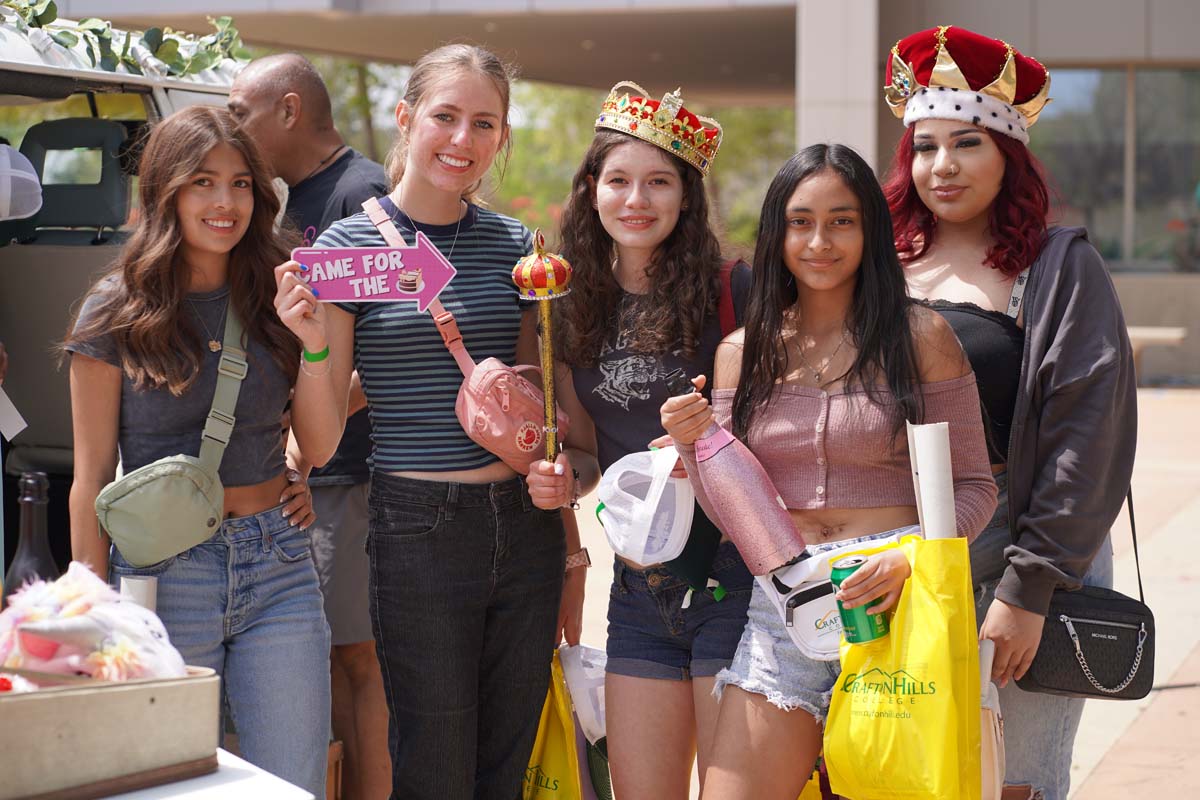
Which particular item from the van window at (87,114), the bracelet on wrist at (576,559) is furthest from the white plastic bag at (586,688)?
the van window at (87,114)

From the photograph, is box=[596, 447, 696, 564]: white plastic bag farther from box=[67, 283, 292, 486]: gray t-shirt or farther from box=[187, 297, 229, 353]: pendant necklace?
box=[187, 297, 229, 353]: pendant necklace

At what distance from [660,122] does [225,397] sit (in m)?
1.23

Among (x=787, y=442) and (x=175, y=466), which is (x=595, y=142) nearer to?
(x=787, y=442)

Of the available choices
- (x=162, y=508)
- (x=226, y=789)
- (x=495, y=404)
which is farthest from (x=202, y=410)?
A: (x=226, y=789)

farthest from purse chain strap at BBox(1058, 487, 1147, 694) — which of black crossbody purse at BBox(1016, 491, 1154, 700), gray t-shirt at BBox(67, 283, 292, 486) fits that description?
gray t-shirt at BBox(67, 283, 292, 486)

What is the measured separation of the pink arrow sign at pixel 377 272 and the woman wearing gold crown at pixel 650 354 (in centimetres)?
38

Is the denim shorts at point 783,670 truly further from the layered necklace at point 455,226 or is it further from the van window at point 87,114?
the van window at point 87,114

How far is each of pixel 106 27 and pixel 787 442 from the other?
2741 millimetres

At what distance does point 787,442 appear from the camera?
2.95 m

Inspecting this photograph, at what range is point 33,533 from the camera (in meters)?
3.08

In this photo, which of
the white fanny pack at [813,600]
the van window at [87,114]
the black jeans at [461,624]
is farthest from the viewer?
the van window at [87,114]

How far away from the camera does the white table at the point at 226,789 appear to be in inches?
75.2

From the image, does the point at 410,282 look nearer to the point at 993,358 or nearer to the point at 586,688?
the point at 586,688

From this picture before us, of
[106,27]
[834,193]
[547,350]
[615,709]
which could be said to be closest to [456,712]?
[615,709]
